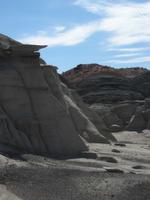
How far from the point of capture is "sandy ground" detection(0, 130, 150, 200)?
559 inches

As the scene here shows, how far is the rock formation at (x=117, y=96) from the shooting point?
151 feet

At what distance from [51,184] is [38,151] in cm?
578

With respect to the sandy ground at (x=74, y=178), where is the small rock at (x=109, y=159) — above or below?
below

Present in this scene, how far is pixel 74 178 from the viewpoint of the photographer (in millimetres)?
16625

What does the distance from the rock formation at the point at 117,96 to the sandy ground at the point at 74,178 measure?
23.8 m

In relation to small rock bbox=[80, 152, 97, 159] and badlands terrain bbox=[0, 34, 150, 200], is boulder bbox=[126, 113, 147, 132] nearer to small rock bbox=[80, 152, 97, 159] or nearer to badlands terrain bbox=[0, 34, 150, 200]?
badlands terrain bbox=[0, 34, 150, 200]

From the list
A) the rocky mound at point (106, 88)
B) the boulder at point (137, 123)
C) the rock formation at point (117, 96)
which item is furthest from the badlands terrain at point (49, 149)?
the rocky mound at point (106, 88)

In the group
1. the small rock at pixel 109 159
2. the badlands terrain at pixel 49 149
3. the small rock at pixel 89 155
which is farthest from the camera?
the small rock at pixel 89 155

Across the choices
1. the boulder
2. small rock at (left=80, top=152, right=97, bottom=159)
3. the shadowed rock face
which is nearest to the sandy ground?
small rock at (left=80, top=152, right=97, bottom=159)

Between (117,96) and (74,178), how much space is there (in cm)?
4304

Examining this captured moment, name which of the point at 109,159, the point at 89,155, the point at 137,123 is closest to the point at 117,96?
the point at 137,123

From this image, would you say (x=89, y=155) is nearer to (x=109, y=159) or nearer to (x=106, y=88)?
(x=109, y=159)

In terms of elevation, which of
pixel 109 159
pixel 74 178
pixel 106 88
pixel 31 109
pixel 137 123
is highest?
pixel 31 109

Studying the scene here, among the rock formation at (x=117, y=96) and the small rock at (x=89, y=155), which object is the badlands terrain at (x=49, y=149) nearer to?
the small rock at (x=89, y=155)
